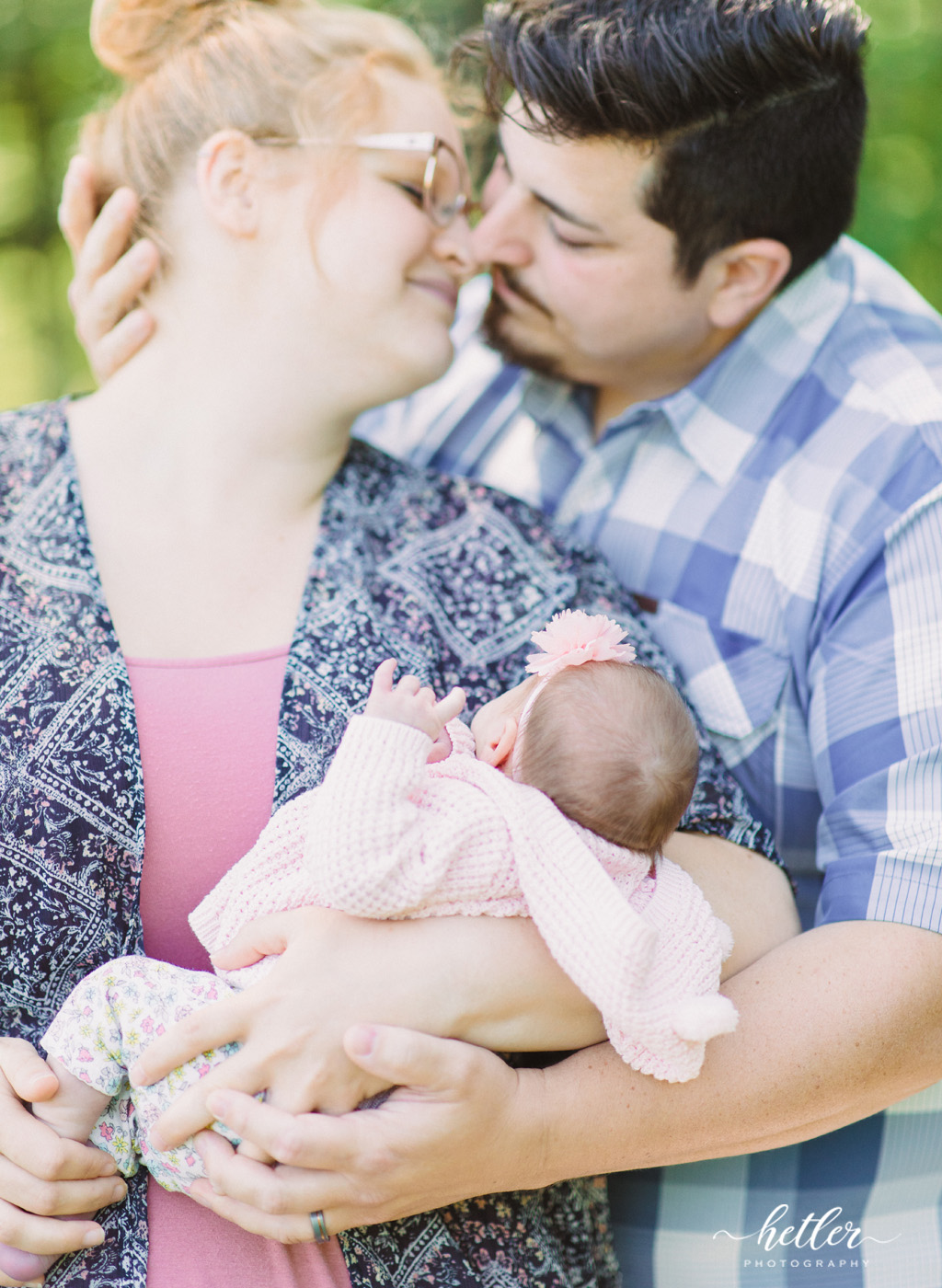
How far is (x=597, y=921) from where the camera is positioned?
136 centimetres

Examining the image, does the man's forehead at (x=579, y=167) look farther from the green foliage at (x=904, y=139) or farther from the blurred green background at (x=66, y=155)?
the green foliage at (x=904, y=139)

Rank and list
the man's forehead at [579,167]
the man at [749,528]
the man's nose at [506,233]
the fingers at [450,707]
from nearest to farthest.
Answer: the fingers at [450,707] → the man at [749,528] → the man's forehead at [579,167] → the man's nose at [506,233]

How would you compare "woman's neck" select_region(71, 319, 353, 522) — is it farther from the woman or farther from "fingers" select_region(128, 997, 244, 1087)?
"fingers" select_region(128, 997, 244, 1087)

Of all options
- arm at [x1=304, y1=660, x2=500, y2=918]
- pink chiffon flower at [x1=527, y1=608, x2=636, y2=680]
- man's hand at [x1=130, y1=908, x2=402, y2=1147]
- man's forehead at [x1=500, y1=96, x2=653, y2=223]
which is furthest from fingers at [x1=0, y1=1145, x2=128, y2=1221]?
man's forehead at [x1=500, y1=96, x2=653, y2=223]

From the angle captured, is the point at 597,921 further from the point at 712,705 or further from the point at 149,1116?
the point at 712,705

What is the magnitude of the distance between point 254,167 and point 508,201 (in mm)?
583

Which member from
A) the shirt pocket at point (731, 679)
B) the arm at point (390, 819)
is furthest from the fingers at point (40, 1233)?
the shirt pocket at point (731, 679)

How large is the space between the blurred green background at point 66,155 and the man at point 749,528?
1.98 metres

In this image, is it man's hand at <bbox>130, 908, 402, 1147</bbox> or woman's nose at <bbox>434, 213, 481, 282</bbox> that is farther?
woman's nose at <bbox>434, 213, 481, 282</bbox>

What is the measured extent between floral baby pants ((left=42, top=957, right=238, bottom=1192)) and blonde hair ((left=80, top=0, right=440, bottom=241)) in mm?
1373

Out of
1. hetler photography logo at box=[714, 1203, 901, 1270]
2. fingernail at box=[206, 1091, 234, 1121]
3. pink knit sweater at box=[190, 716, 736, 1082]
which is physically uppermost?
pink knit sweater at box=[190, 716, 736, 1082]

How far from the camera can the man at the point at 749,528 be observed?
160cm

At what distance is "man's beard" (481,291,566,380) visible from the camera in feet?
8.22

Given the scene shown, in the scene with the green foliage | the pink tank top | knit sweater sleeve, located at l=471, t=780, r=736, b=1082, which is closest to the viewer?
knit sweater sleeve, located at l=471, t=780, r=736, b=1082
